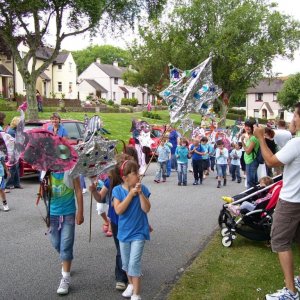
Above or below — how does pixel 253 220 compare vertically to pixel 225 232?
above

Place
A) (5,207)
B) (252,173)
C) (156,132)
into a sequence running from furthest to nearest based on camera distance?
(156,132), (5,207), (252,173)

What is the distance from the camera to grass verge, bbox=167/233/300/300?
4484 millimetres

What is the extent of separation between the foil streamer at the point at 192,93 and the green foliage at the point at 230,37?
28.5 m

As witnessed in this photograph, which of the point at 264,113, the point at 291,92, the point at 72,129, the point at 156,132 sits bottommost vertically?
the point at 264,113

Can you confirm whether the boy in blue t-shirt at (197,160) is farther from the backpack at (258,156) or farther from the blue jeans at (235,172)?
the backpack at (258,156)

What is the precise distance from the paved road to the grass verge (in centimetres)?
20

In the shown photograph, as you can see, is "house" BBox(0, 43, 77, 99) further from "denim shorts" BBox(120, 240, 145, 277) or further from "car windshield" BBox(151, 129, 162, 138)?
"denim shorts" BBox(120, 240, 145, 277)

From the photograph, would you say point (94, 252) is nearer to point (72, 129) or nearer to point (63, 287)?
point (63, 287)

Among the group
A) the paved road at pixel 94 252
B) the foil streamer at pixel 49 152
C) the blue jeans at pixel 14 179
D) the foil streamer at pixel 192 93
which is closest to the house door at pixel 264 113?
the paved road at pixel 94 252

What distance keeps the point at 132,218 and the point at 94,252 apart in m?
2.02

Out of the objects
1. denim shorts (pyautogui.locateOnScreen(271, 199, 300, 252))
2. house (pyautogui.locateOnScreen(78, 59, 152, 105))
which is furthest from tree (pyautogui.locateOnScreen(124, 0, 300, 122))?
house (pyautogui.locateOnScreen(78, 59, 152, 105))

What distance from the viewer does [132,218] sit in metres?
4.15

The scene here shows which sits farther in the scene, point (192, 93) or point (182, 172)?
point (182, 172)

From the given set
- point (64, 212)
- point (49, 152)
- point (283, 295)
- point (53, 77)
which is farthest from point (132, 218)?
point (53, 77)
